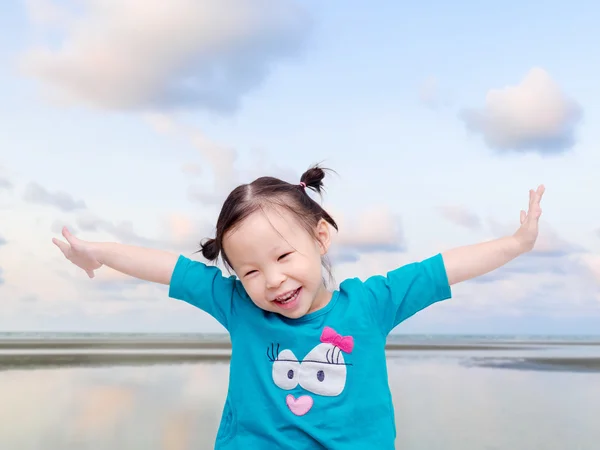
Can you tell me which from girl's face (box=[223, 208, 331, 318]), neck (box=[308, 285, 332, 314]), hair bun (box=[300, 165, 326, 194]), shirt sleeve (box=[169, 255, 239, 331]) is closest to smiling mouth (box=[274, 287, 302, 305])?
girl's face (box=[223, 208, 331, 318])

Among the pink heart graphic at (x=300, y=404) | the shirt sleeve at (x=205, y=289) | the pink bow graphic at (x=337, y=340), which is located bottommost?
the pink heart graphic at (x=300, y=404)

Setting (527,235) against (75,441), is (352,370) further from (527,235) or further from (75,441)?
(75,441)

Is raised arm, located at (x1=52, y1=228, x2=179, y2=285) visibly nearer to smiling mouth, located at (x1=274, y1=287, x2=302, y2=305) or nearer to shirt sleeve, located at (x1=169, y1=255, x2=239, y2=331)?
shirt sleeve, located at (x1=169, y1=255, x2=239, y2=331)

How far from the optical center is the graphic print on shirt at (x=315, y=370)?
6.35 feet

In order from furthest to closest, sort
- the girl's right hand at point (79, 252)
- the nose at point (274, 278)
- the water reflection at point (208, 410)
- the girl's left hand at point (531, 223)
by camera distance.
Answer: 1. the water reflection at point (208, 410)
2. the girl's right hand at point (79, 252)
3. the girl's left hand at point (531, 223)
4. the nose at point (274, 278)

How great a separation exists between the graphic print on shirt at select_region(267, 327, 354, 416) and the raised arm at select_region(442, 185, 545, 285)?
0.43 metres

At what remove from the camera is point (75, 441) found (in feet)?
11.2

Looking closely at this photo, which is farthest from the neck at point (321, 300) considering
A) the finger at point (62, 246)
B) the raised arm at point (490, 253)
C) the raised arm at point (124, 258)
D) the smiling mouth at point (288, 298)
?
the finger at point (62, 246)

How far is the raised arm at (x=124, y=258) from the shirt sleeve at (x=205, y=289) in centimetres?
5

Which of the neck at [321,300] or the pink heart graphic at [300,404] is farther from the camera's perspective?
the neck at [321,300]

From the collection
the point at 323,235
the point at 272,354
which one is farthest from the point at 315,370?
the point at 323,235

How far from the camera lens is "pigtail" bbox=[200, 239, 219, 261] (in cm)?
212

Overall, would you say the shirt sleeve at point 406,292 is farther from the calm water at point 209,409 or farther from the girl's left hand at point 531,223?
the calm water at point 209,409

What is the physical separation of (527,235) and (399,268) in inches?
17.2
